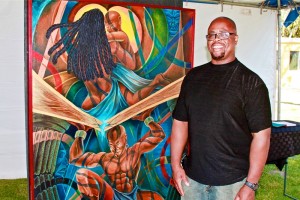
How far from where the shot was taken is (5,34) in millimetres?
3510

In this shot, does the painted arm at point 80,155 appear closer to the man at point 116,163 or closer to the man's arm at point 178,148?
the man at point 116,163

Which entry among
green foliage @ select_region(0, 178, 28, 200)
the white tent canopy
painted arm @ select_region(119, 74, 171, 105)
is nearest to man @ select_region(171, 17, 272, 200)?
painted arm @ select_region(119, 74, 171, 105)

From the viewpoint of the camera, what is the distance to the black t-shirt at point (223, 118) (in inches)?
62.2

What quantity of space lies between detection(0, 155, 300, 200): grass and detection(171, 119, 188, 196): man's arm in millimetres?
1996

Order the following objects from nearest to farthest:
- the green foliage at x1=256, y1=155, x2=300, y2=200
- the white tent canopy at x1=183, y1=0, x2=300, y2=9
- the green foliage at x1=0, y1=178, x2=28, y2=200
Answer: the green foliage at x1=0, y1=178, x2=28, y2=200 < the green foliage at x1=256, y1=155, x2=300, y2=200 < the white tent canopy at x1=183, y1=0, x2=300, y2=9

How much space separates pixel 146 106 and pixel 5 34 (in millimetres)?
2037

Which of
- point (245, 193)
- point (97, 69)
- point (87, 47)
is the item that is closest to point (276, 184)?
point (245, 193)

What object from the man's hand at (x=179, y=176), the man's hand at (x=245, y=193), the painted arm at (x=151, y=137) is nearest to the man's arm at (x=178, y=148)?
the man's hand at (x=179, y=176)

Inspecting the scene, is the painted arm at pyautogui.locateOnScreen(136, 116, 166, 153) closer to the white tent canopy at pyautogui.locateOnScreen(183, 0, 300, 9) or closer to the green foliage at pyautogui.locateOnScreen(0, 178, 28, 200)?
the green foliage at pyautogui.locateOnScreen(0, 178, 28, 200)

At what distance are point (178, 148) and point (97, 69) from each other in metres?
0.67

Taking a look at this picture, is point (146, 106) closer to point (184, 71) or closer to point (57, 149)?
point (184, 71)

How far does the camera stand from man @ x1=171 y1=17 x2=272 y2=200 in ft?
5.22

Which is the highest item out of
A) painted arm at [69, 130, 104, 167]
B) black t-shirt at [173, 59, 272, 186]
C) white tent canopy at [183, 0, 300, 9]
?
white tent canopy at [183, 0, 300, 9]

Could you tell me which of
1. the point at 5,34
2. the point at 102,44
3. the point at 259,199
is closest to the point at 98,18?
the point at 102,44
